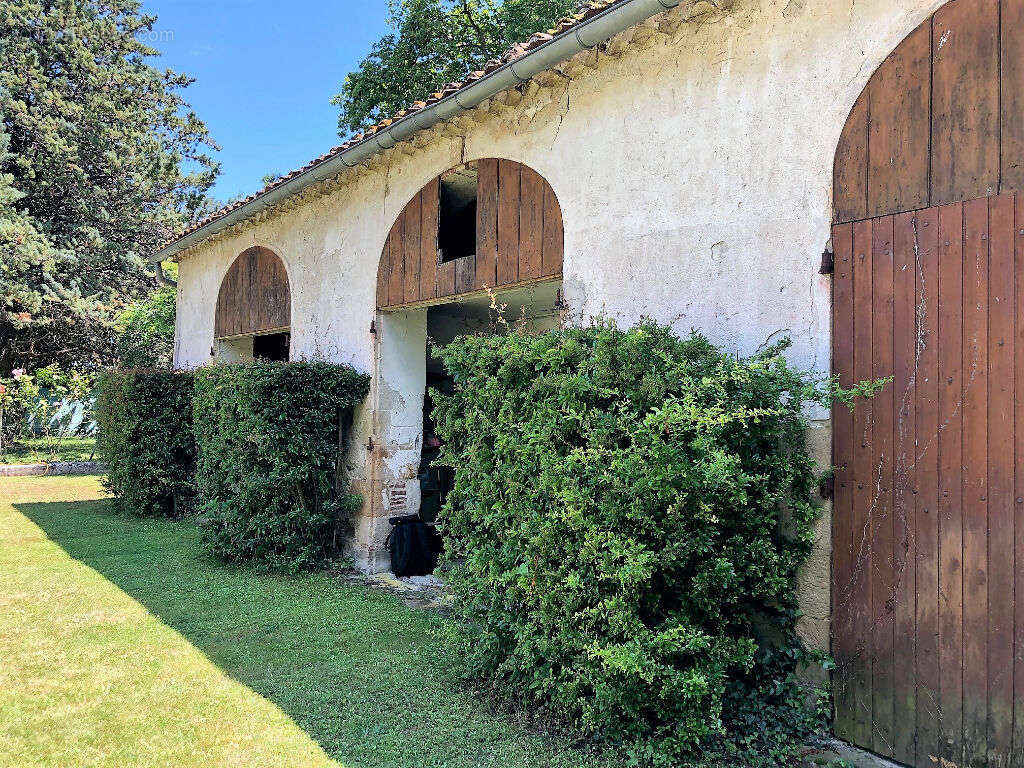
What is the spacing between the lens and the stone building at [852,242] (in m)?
3.02

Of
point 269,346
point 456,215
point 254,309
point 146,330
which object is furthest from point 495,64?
point 146,330

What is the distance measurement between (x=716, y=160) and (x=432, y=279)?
3160 mm

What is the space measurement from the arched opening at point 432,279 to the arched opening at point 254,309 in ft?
7.75

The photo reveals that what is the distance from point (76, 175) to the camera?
1891cm

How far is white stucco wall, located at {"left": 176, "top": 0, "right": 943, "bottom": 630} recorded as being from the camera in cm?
364

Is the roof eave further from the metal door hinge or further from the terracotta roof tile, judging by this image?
the metal door hinge

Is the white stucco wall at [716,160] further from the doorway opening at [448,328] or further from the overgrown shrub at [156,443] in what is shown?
the overgrown shrub at [156,443]

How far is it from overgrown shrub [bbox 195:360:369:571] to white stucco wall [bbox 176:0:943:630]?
2.96 metres

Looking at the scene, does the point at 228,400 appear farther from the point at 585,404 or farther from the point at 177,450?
the point at 585,404

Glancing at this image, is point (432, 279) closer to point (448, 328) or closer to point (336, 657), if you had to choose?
point (448, 328)

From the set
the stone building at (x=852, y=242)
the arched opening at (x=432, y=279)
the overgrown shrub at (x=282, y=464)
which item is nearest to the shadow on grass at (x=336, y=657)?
the overgrown shrub at (x=282, y=464)

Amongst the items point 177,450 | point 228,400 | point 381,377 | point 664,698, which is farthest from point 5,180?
point 664,698

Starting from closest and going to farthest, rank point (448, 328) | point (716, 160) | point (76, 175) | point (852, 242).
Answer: point (852, 242), point (716, 160), point (448, 328), point (76, 175)

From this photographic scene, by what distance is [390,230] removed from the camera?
7051mm
